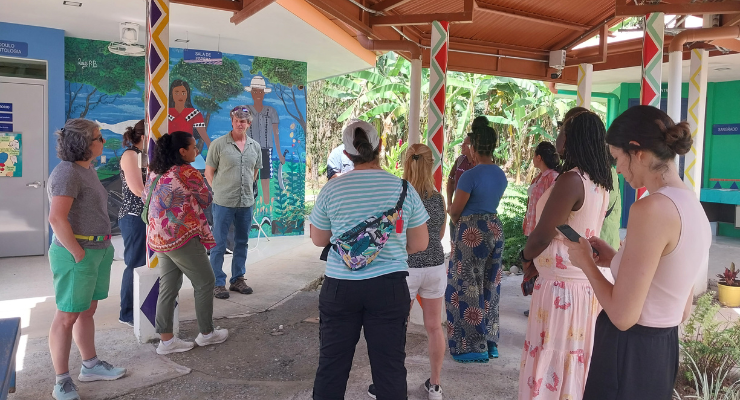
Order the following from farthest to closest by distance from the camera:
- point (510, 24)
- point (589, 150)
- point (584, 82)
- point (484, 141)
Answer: point (584, 82) → point (510, 24) → point (484, 141) → point (589, 150)

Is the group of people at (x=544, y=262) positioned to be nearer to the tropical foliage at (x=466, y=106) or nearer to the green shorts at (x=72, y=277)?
the green shorts at (x=72, y=277)

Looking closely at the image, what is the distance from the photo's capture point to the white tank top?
190 cm

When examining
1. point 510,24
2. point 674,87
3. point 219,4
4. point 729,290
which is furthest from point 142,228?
point 729,290

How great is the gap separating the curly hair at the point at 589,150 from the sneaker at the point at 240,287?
478cm

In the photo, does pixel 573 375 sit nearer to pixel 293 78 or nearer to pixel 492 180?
pixel 492 180

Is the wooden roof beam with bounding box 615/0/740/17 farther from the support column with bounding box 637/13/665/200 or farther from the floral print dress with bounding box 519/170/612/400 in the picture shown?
the floral print dress with bounding box 519/170/612/400

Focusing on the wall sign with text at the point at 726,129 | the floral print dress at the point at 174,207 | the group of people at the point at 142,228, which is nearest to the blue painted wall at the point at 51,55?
the group of people at the point at 142,228

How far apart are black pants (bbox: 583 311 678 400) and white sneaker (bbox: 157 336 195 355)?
147 inches

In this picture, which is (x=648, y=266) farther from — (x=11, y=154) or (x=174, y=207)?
(x=11, y=154)

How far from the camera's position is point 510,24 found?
8.85 m

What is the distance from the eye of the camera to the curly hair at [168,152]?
4.63 meters

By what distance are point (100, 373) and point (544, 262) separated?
3.22m

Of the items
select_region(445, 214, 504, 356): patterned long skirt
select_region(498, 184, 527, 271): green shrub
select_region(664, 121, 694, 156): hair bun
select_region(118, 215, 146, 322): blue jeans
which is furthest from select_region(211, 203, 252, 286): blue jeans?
select_region(664, 121, 694, 156): hair bun

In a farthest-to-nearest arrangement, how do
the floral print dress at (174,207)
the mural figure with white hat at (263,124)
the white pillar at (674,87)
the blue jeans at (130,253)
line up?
the mural figure with white hat at (263,124)
the white pillar at (674,87)
the blue jeans at (130,253)
the floral print dress at (174,207)
